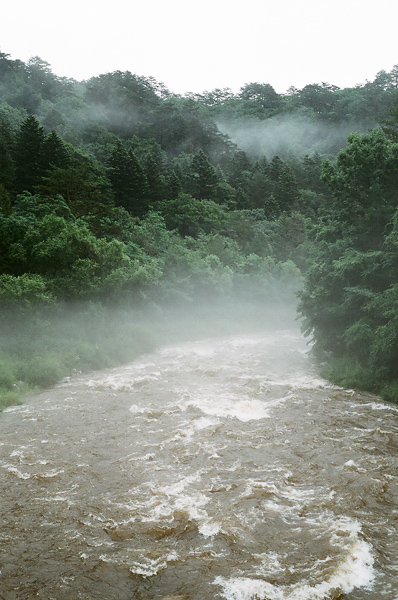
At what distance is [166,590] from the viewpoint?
6191 millimetres

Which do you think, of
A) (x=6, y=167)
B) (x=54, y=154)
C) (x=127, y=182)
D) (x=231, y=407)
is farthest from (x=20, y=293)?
(x=127, y=182)

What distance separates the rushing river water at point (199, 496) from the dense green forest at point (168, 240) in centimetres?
348

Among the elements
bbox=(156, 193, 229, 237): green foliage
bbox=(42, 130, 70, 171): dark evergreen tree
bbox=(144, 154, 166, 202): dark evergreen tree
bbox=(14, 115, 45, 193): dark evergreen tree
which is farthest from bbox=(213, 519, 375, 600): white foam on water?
bbox=(144, 154, 166, 202): dark evergreen tree

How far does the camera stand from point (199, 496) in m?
8.79

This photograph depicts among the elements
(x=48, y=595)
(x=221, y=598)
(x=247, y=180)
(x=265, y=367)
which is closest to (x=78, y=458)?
(x=48, y=595)

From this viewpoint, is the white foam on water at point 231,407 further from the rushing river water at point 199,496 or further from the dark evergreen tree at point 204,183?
the dark evergreen tree at point 204,183

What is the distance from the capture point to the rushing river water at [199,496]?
6.40 m

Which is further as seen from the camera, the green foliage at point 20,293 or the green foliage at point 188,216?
the green foliage at point 188,216

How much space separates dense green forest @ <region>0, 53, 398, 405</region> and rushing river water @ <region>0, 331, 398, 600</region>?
3.48m

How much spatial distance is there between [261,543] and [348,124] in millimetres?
88418

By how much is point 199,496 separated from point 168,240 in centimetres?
2779

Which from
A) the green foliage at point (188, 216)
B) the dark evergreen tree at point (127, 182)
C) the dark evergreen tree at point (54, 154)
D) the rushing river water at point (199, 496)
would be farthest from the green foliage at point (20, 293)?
the green foliage at point (188, 216)

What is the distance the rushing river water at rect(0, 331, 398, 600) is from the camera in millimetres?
6402

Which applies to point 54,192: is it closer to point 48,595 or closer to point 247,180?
point 48,595
